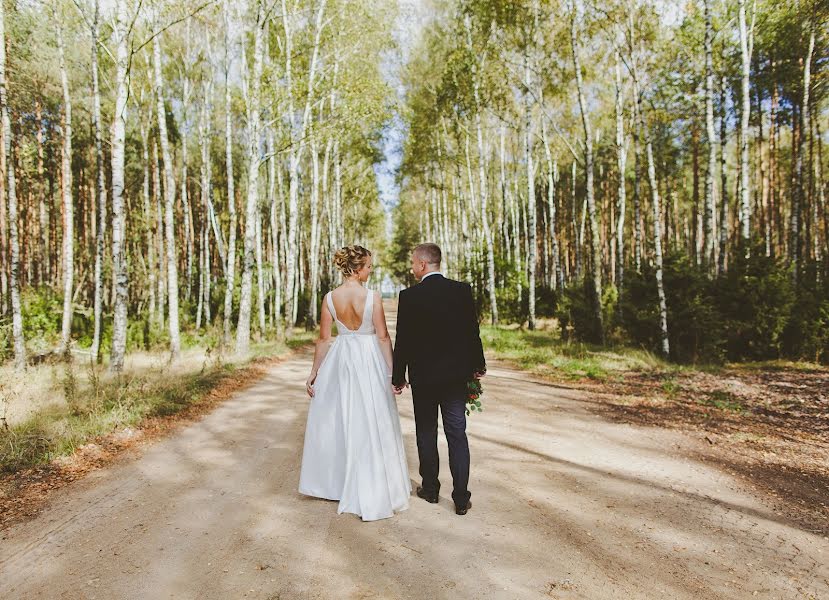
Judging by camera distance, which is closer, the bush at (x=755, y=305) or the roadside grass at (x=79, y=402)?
the roadside grass at (x=79, y=402)

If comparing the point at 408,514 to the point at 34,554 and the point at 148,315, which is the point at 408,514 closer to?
the point at 34,554

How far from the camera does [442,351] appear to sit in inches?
150

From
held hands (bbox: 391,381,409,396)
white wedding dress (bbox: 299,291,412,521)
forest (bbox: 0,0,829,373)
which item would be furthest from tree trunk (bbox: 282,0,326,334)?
held hands (bbox: 391,381,409,396)

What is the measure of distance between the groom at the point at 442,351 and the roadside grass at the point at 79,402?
3.97 m

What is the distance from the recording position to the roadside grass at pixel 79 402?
203 inches

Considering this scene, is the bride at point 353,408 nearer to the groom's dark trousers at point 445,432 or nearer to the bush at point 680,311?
the groom's dark trousers at point 445,432

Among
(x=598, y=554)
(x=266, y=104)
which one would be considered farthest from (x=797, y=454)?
(x=266, y=104)

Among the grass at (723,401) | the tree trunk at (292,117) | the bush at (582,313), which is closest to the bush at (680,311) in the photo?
the bush at (582,313)

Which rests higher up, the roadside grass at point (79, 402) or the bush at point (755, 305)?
the bush at point (755, 305)

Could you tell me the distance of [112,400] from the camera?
7.04m

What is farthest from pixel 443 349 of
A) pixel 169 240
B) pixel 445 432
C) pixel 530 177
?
pixel 530 177

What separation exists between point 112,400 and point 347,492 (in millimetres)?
5008

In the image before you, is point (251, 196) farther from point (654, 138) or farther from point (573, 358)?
point (654, 138)

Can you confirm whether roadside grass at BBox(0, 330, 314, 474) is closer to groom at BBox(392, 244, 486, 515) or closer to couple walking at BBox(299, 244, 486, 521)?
couple walking at BBox(299, 244, 486, 521)
